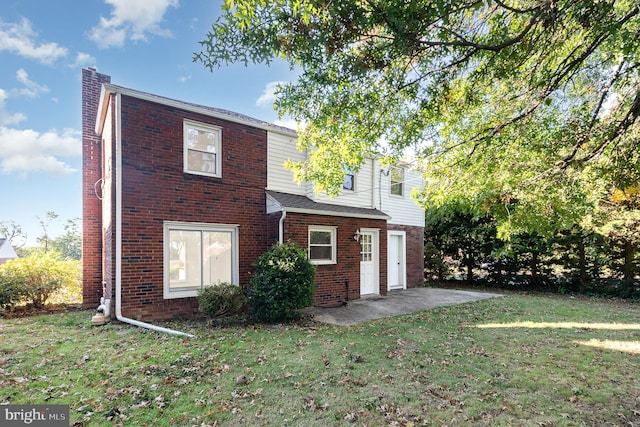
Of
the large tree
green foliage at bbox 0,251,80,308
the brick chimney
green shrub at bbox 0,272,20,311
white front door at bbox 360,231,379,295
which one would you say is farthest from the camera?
white front door at bbox 360,231,379,295

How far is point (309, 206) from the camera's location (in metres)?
9.01

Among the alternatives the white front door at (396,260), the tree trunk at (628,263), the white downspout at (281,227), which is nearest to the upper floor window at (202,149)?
the white downspout at (281,227)

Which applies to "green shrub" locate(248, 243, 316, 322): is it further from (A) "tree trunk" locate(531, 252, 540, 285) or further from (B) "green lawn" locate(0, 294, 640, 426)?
(A) "tree trunk" locate(531, 252, 540, 285)

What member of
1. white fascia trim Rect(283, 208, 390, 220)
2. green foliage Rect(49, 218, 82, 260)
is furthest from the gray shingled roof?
green foliage Rect(49, 218, 82, 260)

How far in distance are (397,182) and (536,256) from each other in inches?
285

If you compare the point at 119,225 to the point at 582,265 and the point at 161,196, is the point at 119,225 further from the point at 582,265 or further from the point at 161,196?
the point at 582,265

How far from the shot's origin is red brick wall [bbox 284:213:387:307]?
8.70 meters

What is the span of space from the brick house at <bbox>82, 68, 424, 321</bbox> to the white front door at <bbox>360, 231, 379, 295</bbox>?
0.04 meters

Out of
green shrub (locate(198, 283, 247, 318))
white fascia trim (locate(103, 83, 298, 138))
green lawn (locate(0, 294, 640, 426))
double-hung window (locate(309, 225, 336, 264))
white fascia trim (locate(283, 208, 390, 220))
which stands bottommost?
green lawn (locate(0, 294, 640, 426))

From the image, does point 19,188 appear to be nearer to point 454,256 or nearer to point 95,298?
point 95,298

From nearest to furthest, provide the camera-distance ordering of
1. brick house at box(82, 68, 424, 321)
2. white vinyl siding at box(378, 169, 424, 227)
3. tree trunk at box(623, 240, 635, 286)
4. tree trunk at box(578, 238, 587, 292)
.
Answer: brick house at box(82, 68, 424, 321)
tree trunk at box(623, 240, 635, 286)
tree trunk at box(578, 238, 587, 292)
white vinyl siding at box(378, 169, 424, 227)

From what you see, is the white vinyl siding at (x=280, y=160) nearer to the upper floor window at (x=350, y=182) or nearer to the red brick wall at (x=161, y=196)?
the red brick wall at (x=161, y=196)

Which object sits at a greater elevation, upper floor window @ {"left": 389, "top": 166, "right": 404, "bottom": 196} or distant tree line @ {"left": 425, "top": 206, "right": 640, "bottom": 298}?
upper floor window @ {"left": 389, "top": 166, "right": 404, "bottom": 196}

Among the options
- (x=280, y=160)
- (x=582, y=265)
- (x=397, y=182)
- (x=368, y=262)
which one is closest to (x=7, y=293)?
(x=280, y=160)
